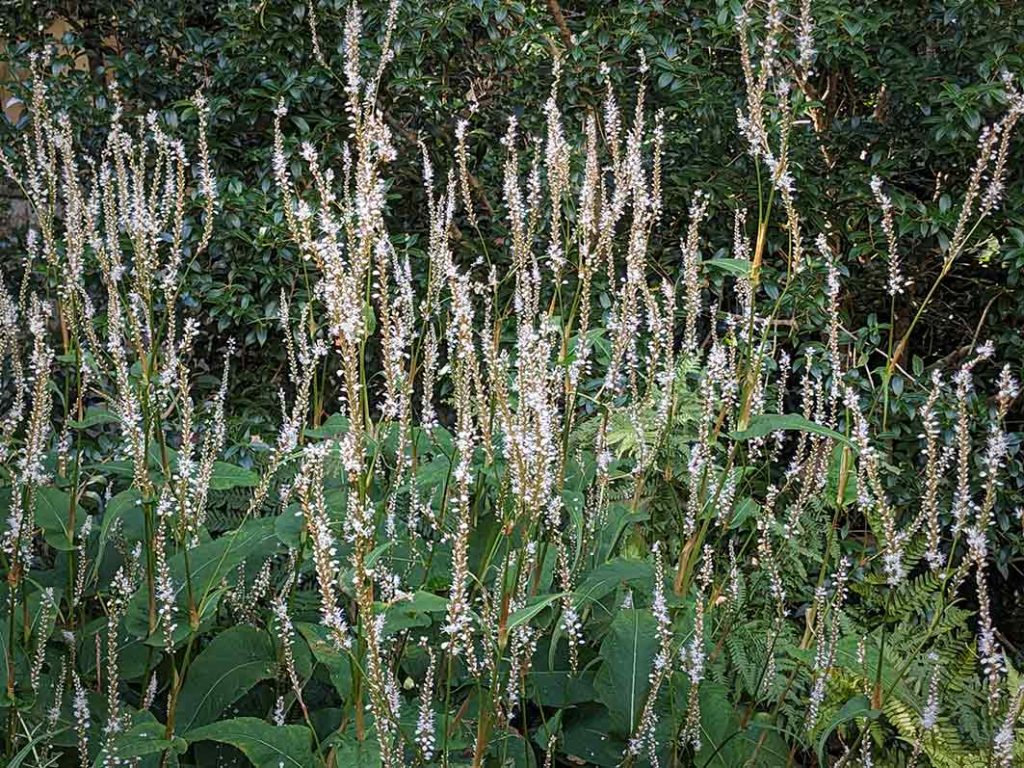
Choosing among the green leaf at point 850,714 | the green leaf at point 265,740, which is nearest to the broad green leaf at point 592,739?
the green leaf at point 850,714

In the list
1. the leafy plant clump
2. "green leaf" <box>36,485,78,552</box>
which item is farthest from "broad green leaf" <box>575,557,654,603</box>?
"green leaf" <box>36,485,78,552</box>

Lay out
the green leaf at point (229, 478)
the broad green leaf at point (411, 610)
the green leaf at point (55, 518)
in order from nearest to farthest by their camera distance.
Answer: the broad green leaf at point (411, 610), the green leaf at point (229, 478), the green leaf at point (55, 518)

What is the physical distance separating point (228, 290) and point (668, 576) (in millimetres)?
3008

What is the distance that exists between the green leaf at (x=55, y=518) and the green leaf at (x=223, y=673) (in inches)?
19.1

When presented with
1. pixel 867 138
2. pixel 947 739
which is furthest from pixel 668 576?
pixel 867 138

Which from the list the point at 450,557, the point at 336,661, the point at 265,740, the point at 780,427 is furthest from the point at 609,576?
the point at 265,740

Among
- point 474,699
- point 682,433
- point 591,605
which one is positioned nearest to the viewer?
point 474,699

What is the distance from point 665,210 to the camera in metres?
5.18

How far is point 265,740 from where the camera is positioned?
2146 mm

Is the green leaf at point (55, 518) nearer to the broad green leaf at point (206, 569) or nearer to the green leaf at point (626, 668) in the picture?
the broad green leaf at point (206, 569)

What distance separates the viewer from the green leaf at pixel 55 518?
273cm

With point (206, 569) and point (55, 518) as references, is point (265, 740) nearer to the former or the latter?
point (206, 569)

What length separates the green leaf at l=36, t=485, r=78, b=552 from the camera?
8.96 feet

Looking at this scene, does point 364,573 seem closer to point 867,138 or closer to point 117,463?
point 117,463
